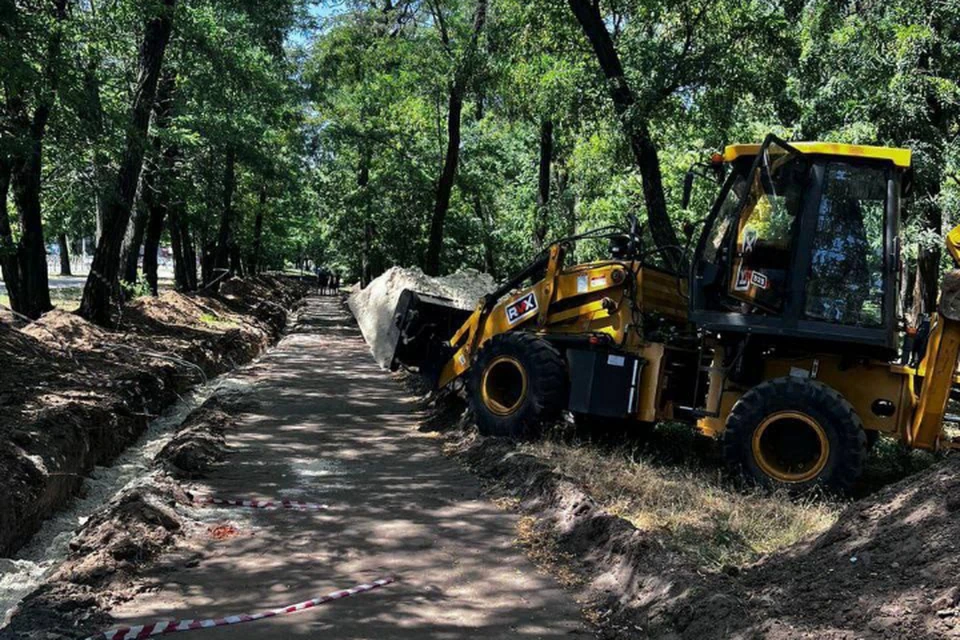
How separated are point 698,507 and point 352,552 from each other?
2751 millimetres

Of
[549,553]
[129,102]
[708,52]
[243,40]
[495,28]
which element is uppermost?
[495,28]

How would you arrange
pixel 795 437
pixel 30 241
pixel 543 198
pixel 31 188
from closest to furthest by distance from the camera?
pixel 795 437
pixel 31 188
pixel 30 241
pixel 543 198

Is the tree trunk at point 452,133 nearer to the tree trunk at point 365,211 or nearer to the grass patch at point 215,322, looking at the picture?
the grass patch at point 215,322

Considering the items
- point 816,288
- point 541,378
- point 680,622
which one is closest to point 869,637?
point 680,622

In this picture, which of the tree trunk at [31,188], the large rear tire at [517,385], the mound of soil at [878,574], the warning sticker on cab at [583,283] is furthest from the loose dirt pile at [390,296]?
the mound of soil at [878,574]

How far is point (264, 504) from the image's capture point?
700 centimetres

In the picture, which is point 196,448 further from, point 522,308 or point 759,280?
point 759,280

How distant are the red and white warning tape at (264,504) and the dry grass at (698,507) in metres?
2.28

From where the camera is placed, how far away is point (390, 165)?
29562mm

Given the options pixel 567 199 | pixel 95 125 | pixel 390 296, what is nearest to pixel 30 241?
pixel 95 125

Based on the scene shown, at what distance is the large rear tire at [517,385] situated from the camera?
8688 mm

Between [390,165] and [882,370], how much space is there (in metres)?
24.1

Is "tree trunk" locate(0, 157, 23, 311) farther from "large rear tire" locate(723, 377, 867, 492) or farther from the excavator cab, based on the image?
"large rear tire" locate(723, 377, 867, 492)

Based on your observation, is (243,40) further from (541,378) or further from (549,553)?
(549,553)
